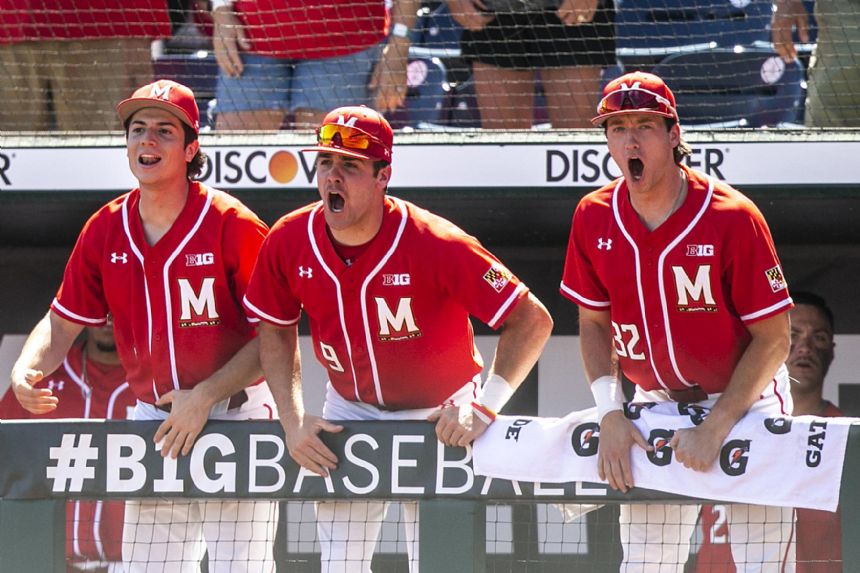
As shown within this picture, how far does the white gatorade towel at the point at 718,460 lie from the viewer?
98.0 inches

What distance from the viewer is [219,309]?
10.8 feet

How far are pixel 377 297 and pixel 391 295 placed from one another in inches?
1.4

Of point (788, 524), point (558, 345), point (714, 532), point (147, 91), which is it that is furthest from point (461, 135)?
point (788, 524)

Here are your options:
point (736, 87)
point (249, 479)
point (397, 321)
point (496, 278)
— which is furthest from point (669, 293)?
point (736, 87)

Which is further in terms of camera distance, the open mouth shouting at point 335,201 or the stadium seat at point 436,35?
the stadium seat at point 436,35

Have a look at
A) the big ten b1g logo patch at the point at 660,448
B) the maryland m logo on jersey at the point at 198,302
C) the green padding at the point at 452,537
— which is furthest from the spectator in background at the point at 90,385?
the big ten b1g logo patch at the point at 660,448

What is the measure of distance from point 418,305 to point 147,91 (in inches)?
37.8

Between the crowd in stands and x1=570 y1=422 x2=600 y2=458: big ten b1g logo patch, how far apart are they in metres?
2.40

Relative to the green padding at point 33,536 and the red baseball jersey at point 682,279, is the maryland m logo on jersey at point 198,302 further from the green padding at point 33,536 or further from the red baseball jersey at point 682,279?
the red baseball jersey at point 682,279

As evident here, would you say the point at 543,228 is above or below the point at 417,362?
above

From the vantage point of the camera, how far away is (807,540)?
3.00 metres

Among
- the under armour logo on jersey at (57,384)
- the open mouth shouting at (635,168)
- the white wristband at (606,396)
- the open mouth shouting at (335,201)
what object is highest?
the under armour logo on jersey at (57,384)

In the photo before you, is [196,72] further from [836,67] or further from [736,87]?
[836,67]

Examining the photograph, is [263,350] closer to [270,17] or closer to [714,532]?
[714,532]
